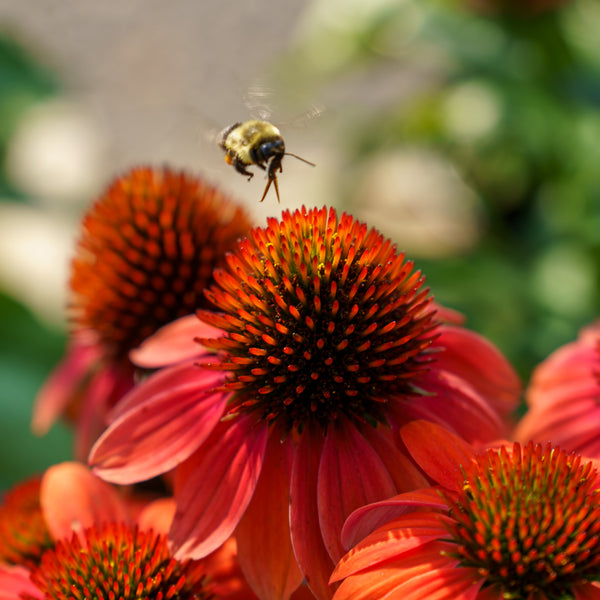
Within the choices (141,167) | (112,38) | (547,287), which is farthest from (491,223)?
(112,38)

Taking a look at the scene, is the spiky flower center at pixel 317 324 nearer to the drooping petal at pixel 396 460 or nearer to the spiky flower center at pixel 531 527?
the drooping petal at pixel 396 460

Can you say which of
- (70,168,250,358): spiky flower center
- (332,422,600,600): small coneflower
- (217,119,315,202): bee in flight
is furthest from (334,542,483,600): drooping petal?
(70,168,250,358): spiky flower center

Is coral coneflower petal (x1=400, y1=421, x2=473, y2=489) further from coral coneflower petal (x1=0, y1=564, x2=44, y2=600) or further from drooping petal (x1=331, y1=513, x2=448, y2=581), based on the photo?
coral coneflower petal (x1=0, y1=564, x2=44, y2=600)

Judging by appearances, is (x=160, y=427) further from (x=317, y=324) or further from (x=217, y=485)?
(x=317, y=324)

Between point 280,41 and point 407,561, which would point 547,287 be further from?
point 280,41

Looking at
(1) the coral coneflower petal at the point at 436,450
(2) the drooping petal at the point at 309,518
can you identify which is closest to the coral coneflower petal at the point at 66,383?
(2) the drooping petal at the point at 309,518

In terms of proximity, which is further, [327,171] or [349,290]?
[327,171]

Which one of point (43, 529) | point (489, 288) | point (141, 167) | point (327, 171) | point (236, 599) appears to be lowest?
point (236, 599)
